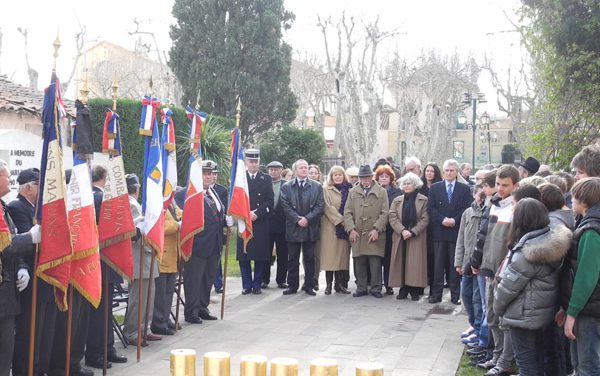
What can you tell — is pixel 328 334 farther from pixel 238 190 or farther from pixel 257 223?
pixel 257 223

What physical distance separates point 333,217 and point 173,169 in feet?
12.2

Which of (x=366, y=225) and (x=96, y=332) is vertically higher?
(x=366, y=225)

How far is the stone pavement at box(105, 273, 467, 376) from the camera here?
7348mm

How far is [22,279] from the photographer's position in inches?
224

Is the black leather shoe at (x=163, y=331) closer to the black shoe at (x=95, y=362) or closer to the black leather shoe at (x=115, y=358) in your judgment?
the black leather shoe at (x=115, y=358)

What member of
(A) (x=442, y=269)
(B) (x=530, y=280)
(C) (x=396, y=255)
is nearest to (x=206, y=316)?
(C) (x=396, y=255)

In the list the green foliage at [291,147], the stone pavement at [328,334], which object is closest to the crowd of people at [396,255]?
the stone pavement at [328,334]

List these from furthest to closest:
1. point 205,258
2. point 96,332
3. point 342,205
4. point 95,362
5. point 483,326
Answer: point 342,205 → point 205,258 → point 483,326 → point 96,332 → point 95,362

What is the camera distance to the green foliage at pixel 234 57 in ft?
91.5

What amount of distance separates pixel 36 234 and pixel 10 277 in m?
0.40

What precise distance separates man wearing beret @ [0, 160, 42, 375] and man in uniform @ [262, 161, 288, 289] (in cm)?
621

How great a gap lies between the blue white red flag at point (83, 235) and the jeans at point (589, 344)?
3.99 metres

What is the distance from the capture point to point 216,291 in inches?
459

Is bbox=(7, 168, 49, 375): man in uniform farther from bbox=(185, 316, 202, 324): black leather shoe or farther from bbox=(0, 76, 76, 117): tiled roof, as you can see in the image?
bbox=(0, 76, 76, 117): tiled roof
